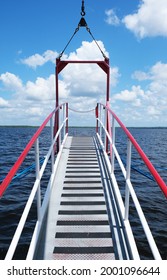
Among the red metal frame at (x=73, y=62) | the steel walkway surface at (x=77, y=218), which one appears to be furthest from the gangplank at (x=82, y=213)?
the red metal frame at (x=73, y=62)

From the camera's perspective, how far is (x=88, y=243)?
12.2 feet

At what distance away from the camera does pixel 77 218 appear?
4348 millimetres

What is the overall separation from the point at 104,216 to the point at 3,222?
481cm

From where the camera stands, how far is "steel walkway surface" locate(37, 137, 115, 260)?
140 inches

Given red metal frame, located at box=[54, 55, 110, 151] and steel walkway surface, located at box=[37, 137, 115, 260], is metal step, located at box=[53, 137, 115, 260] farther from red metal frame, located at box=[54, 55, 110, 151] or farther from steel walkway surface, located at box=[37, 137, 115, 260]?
red metal frame, located at box=[54, 55, 110, 151]

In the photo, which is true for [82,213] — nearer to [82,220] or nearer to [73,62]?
[82,220]

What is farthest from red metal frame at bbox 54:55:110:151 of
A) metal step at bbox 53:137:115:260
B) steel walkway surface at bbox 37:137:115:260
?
metal step at bbox 53:137:115:260

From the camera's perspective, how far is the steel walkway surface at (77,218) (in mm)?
3547

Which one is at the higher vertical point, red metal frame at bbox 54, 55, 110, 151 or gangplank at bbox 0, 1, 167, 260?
red metal frame at bbox 54, 55, 110, 151

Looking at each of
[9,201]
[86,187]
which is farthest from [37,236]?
[9,201]

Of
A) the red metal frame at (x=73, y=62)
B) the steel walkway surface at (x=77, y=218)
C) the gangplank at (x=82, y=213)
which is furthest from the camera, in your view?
the red metal frame at (x=73, y=62)

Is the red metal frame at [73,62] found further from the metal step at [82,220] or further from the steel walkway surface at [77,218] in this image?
the metal step at [82,220]

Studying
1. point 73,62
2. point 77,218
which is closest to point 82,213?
point 77,218
